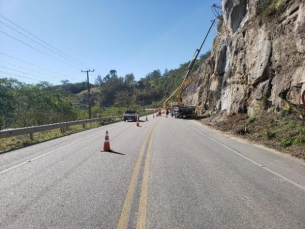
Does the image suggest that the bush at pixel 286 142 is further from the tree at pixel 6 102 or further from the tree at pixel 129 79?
the tree at pixel 129 79

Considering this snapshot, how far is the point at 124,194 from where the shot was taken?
5.05 m

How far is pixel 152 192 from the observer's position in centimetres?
519

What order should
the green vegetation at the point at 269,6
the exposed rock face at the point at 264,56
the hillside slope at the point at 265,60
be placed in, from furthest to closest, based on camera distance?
1. the green vegetation at the point at 269,6
2. the exposed rock face at the point at 264,56
3. the hillside slope at the point at 265,60

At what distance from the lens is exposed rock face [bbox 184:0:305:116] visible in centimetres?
1509

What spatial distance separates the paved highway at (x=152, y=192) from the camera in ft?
12.9

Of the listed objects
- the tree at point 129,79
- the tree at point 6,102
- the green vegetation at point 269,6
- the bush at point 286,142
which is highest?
the tree at point 129,79

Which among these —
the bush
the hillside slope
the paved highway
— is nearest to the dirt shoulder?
the bush

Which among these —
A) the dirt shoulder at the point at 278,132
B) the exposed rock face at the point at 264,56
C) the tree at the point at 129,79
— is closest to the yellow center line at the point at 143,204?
the dirt shoulder at the point at 278,132

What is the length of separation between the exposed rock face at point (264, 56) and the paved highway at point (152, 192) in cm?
822

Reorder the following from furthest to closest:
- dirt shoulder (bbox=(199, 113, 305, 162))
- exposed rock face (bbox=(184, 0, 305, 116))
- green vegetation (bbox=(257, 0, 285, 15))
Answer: green vegetation (bbox=(257, 0, 285, 15))
exposed rock face (bbox=(184, 0, 305, 116))
dirt shoulder (bbox=(199, 113, 305, 162))

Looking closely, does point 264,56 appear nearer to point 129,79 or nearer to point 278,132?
point 278,132

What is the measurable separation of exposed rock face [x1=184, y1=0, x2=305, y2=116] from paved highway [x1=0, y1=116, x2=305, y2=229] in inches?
323

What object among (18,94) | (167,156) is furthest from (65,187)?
(18,94)

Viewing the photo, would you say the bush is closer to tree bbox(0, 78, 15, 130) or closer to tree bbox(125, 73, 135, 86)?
tree bbox(0, 78, 15, 130)
